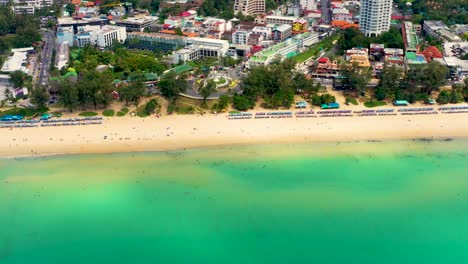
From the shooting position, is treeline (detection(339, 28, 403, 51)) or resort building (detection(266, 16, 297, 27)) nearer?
treeline (detection(339, 28, 403, 51))

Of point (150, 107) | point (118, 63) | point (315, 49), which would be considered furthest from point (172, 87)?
point (315, 49)

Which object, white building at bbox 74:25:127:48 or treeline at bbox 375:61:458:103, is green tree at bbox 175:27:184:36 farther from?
treeline at bbox 375:61:458:103

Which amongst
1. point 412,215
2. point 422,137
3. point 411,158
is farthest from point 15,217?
point 422,137

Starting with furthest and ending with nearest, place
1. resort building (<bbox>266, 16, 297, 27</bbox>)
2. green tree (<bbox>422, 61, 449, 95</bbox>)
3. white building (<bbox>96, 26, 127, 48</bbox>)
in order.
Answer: resort building (<bbox>266, 16, 297, 27</bbox>) → white building (<bbox>96, 26, 127, 48</bbox>) → green tree (<bbox>422, 61, 449, 95</bbox>)

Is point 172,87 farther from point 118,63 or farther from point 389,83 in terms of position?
point 389,83

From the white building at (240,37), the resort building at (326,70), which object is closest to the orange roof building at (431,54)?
the resort building at (326,70)

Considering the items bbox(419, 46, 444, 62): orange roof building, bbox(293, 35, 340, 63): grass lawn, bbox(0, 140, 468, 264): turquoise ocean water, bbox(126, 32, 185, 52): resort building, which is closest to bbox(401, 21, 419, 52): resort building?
bbox(419, 46, 444, 62): orange roof building
